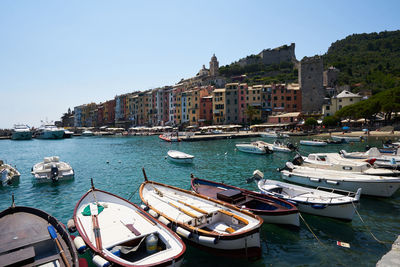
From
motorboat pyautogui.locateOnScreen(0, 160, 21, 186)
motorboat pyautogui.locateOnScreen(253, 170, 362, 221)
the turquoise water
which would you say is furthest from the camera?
motorboat pyautogui.locateOnScreen(0, 160, 21, 186)

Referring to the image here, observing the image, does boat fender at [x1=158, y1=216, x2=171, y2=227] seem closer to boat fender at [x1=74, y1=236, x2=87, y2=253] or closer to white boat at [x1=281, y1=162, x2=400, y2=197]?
boat fender at [x1=74, y1=236, x2=87, y2=253]

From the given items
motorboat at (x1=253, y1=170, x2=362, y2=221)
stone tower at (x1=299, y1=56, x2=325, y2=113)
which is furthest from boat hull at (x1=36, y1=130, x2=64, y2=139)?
motorboat at (x1=253, y1=170, x2=362, y2=221)

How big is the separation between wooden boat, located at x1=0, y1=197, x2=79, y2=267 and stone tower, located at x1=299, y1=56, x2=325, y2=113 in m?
85.4

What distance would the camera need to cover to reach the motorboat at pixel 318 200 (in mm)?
12098

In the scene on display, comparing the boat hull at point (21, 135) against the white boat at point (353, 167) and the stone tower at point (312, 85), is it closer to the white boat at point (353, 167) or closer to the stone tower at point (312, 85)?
the stone tower at point (312, 85)

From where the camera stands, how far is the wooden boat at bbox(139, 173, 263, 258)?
8.84 meters

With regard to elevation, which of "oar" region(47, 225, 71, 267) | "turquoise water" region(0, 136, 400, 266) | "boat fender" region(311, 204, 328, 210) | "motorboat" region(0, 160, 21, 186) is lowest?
"turquoise water" region(0, 136, 400, 266)

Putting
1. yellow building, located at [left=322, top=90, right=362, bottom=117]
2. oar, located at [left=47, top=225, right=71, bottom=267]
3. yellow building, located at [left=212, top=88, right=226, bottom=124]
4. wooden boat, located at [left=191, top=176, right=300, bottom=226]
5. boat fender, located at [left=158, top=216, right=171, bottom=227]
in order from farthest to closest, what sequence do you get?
yellow building, located at [left=212, top=88, right=226, bottom=124] < yellow building, located at [left=322, top=90, right=362, bottom=117] < wooden boat, located at [left=191, top=176, right=300, bottom=226] < boat fender, located at [left=158, top=216, right=171, bottom=227] < oar, located at [left=47, top=225, right=71, bottom=267]

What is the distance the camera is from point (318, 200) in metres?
13.2

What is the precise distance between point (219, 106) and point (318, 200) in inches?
2840

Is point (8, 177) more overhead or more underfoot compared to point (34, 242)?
more underfoot

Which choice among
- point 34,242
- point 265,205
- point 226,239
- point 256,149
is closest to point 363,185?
point 265,205

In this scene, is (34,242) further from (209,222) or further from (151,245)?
(209,222)

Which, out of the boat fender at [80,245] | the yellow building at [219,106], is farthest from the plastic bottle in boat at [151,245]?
the yellow building at [219,106]
